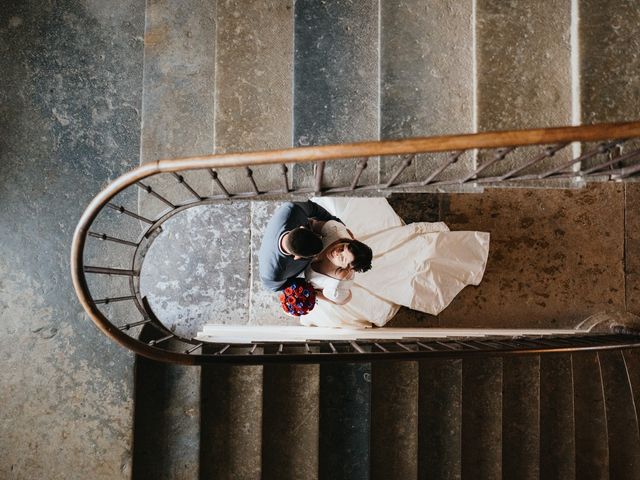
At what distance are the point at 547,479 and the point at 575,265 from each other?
1597mm

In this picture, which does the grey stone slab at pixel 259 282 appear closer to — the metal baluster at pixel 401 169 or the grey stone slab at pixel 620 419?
the metal baluster at pixel 401 169

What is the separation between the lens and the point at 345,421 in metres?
2.92

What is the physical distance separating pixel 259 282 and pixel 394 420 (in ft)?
4.50

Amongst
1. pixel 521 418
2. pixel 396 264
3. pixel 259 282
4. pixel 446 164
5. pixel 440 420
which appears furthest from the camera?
pixel 259 282

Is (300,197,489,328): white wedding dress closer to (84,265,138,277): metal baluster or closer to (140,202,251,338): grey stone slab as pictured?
(140,202,251,338): grey stone slab

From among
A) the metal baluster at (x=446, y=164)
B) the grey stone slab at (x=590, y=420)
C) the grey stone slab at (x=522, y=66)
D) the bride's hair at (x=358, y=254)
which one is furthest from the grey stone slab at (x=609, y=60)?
the grey stone slab at (x=590, y=420)

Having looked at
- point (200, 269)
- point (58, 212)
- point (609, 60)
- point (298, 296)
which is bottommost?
point (298, 296)

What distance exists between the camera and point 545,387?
3258 mm

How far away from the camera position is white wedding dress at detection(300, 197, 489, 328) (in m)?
3.28

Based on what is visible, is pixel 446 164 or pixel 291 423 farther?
pixel 291 423

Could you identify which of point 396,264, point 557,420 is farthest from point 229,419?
point 557,420

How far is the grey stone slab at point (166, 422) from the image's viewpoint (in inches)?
105

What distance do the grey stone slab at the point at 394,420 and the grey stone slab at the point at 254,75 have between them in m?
1.63

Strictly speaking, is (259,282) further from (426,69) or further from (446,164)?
(446,164)
